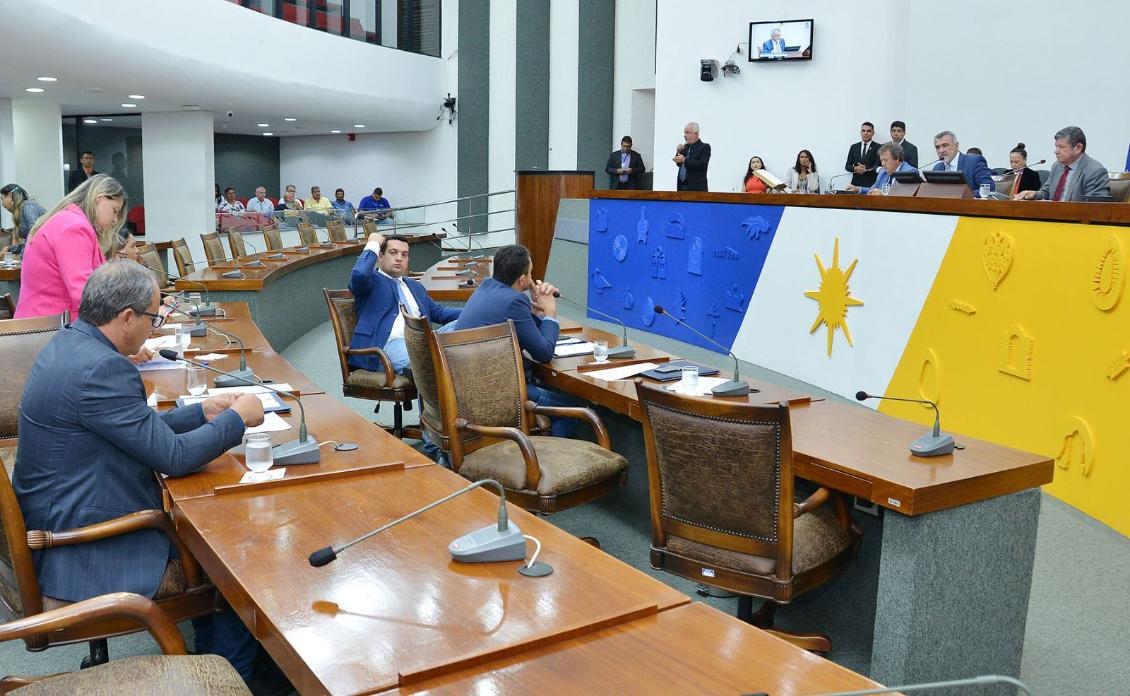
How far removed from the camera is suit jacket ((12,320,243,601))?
2338 mm

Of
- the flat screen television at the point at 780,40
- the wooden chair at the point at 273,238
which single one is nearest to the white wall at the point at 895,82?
the flat screen television at the point at 780,40

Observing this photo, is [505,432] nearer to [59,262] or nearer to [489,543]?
[489,543]

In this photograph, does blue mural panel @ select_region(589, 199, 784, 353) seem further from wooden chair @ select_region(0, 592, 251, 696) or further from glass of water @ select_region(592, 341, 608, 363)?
wooden chair @ select_region(0, 592, 251, 696)

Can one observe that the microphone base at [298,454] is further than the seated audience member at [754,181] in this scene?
No

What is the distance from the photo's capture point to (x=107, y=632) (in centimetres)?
235

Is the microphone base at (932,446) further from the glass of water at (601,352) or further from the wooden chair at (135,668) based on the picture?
the wooden chair at (135,668)

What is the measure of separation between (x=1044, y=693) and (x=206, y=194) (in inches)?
484

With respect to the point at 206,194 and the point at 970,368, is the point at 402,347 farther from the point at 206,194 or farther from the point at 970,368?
the point at 206,194

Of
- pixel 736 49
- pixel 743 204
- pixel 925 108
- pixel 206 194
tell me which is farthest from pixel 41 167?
pixel 925 108

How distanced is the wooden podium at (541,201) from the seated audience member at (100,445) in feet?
26.9

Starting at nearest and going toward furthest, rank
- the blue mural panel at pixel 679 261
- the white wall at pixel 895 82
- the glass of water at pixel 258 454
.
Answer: the glass of water at pixel 258 454 < the blue mural panel at pixel 679 261 < the white wall at pixel 895 82

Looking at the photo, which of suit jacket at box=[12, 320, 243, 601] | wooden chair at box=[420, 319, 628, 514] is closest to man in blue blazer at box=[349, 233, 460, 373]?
wooden chair at box=[420, 319, 628, 514]

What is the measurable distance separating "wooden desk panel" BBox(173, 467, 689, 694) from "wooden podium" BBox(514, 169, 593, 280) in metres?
8.38

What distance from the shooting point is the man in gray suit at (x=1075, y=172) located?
18.3ft
